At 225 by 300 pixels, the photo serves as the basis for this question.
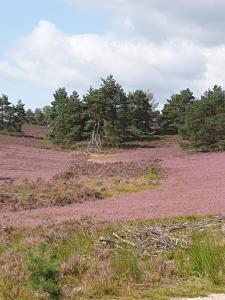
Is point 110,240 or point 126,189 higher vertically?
point 110,240

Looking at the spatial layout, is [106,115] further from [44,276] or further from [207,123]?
[44,276]

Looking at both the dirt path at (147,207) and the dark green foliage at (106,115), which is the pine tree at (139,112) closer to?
the dark green foliage at (106,115)

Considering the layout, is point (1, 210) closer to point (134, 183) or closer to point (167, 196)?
point (167, 196)

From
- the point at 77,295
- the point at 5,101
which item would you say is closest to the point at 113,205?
the point at 77,295

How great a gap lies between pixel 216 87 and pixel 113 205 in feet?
212

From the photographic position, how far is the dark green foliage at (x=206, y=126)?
65.6m

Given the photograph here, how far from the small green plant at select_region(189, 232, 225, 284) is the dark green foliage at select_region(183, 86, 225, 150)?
5600 cm

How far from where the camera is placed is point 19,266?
384 inches

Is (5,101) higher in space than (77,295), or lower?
higher

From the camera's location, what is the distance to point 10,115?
103 meters

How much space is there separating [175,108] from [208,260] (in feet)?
302

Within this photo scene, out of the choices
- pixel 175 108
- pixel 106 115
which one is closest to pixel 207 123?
pixel 106 115

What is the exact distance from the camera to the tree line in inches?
2643

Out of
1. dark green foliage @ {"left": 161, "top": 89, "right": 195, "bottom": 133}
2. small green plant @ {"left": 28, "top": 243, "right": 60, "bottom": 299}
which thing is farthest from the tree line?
small green plant @ {"left": 28, "top": 243, "right": 60, "bottom": 299}
